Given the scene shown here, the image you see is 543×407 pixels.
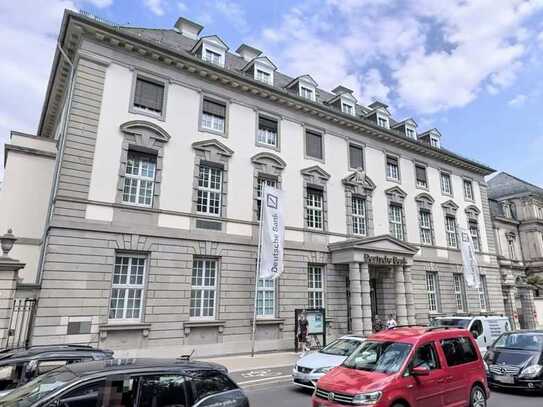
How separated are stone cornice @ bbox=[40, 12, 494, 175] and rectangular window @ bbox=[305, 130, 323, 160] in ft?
3.86

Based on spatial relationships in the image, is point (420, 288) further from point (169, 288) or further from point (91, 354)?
point (91, 354)

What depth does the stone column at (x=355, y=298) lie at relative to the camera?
17487 millimetres

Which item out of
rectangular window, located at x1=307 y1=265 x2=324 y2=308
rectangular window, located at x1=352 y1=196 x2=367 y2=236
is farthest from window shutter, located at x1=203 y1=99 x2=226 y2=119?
rectangular window, located at x1=352 y1=196 x2=367 y2=236

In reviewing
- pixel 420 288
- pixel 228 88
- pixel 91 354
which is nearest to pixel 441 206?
pixel 420 288

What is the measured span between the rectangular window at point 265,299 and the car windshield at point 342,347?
6.11m

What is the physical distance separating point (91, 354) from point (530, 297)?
3417cm

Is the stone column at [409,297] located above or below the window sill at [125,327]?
above

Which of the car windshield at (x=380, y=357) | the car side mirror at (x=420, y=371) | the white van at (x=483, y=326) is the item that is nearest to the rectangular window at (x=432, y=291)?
the white van at (x=483, y=326)

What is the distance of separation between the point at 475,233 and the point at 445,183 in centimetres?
496

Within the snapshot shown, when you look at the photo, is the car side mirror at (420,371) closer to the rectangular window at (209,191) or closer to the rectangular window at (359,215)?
the rectangular window at (209,191)

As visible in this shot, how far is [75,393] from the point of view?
3.37 metres

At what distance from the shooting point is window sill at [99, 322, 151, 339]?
12.4 m

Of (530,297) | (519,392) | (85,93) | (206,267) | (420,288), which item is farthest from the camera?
(530,297)

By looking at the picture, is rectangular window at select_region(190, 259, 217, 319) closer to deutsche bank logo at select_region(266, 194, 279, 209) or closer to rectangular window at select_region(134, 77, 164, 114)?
deutsche bank logo at select_region(266, 194, 279, 209)
